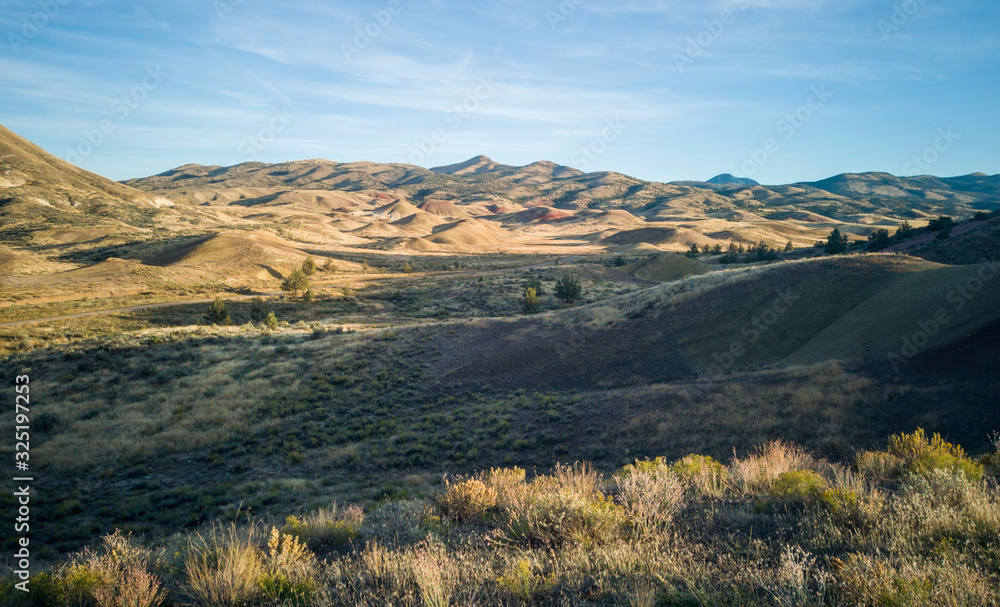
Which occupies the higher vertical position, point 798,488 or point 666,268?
point 666,268

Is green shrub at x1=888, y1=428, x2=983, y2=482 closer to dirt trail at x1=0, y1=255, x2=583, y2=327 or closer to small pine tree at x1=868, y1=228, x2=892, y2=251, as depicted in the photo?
small pine tree at x1=868, y1=228, x2=892, y2=251

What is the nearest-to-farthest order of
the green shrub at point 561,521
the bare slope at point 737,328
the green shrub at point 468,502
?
the green shrub at point 561,521
the green shrub at point 468,502
the bare slope at point 737,328

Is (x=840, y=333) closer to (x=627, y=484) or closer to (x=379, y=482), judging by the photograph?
(x=627, y=484)

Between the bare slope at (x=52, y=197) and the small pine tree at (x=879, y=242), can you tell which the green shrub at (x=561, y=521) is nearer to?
the small pine tree at (x=879, y=242)

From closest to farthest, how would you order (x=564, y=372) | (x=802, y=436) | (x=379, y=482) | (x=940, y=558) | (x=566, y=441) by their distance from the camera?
(x=940, y=558) → (x=802, y=436) → (x=379, y=482) → (x=566, y=441) → (x=564, y=372)

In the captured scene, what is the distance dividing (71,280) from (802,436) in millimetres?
63625

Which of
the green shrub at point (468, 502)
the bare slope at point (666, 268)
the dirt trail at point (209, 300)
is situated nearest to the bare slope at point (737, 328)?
the green shrub at point (468, 502)

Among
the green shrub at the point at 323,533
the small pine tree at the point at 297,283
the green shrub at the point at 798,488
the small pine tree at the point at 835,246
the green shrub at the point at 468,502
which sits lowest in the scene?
the green shrub at the point at 323,533

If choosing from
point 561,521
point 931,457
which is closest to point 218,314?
point 561,521

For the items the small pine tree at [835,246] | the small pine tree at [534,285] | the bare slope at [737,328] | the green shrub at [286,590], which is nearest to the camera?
the green shrub at [286,590]

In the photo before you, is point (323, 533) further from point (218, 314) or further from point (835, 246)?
point (835, 246)

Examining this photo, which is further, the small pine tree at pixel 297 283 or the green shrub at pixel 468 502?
the small pine tree at pixel 297 283

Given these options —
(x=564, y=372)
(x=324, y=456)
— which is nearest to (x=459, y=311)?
(x=564, y=372)

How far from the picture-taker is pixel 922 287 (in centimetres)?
1633
